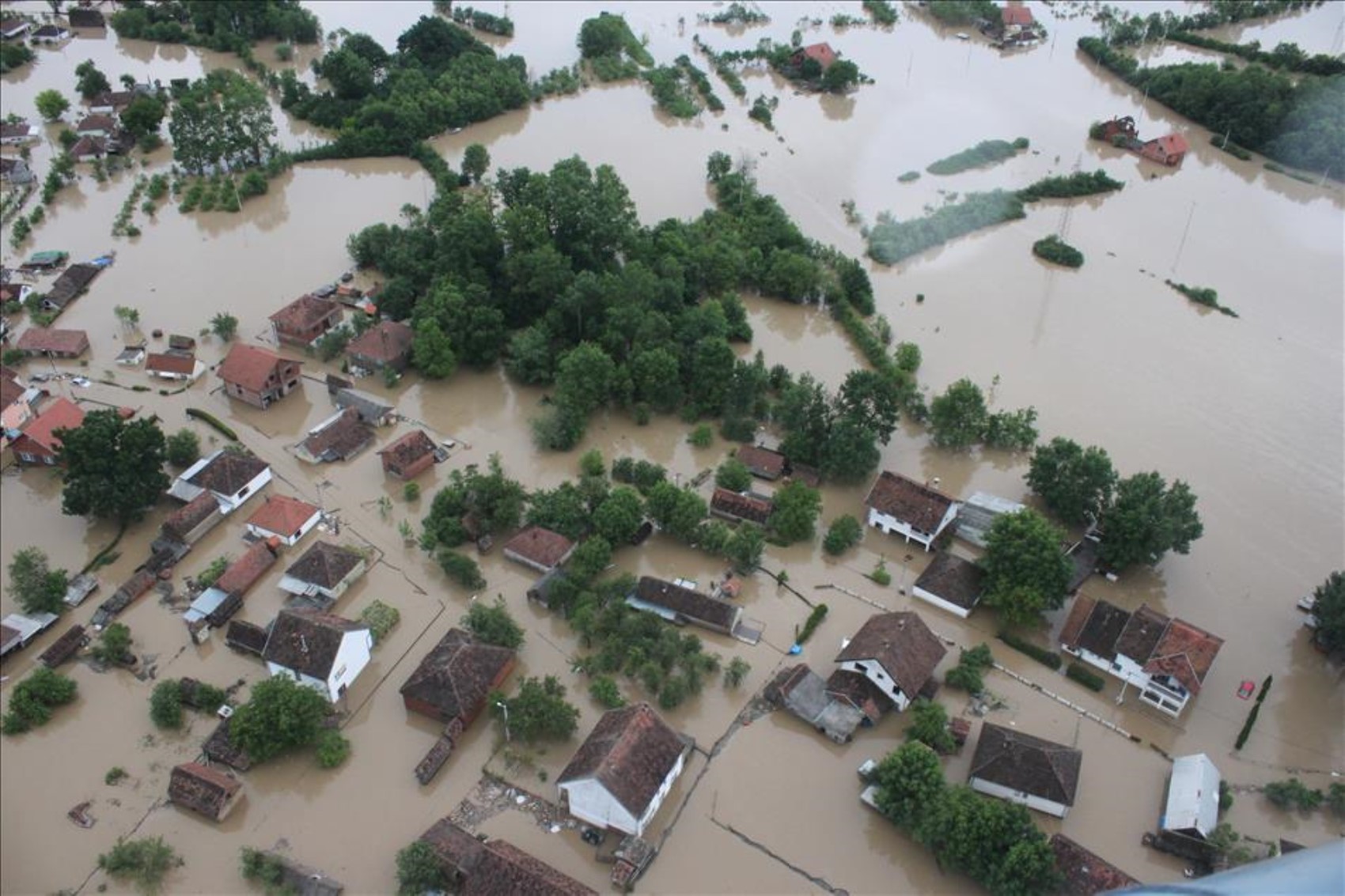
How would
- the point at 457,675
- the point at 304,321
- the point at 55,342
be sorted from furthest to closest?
1. the point at 304,321
2. the point at 55,342
3. the point at 457,675

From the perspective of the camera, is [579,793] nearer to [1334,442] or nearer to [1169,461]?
[1169,461]

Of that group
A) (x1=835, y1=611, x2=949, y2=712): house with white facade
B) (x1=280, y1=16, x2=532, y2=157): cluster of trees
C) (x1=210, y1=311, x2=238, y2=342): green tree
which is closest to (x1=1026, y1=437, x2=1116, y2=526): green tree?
(x1=835, y1=611, x2=949, y2=712): house with white facade

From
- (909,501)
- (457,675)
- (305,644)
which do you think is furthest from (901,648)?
(305,644)

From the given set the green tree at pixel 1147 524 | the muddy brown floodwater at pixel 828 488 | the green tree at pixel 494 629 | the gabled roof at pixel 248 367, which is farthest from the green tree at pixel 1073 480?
the gabled roof at pixel 248 367

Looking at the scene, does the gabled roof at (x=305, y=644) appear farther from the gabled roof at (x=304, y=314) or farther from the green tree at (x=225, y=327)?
the green tree at (x=225, y=327)

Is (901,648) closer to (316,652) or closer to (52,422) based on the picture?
(316,652)
